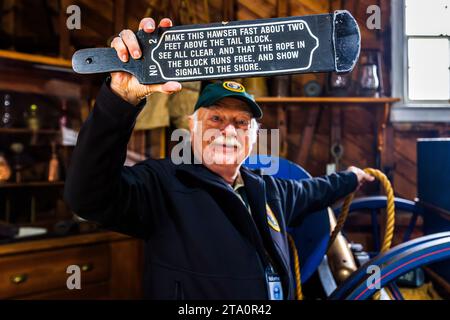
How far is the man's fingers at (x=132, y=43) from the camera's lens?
22.1 inches

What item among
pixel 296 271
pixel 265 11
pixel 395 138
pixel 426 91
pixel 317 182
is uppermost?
pixel 265 11

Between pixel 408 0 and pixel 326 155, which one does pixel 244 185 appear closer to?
pixel 326 155

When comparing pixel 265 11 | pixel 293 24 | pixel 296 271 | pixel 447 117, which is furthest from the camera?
pixel 265 11

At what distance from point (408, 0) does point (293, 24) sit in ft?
8.55

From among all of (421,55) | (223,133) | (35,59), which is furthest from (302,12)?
(223,133)

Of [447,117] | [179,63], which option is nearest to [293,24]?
[179,63]

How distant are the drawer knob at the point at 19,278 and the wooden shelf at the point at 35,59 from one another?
3.93 ft

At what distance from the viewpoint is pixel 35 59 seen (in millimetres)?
1998

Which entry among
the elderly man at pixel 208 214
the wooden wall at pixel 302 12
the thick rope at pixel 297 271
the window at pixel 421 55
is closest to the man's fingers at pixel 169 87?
the elderly man at pixel 208 214

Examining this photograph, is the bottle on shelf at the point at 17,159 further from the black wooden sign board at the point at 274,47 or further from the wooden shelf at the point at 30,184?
the black wooden sign board at the point at 274,47

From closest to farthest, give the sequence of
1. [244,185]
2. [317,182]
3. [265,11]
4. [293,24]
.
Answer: [293,24]
[244,185]
[317,182]
[265,11]

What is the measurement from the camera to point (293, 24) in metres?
0.54

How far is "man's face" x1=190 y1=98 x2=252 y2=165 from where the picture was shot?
1.02 meters

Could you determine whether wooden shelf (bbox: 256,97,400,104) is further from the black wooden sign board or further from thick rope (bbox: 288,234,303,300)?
the black wooden sign board
